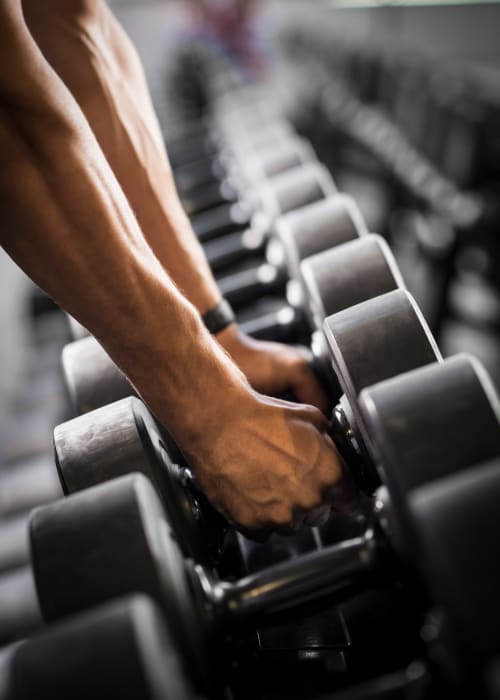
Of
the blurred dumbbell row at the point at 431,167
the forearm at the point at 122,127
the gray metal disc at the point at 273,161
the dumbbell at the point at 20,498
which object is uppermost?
the forearm at the point at 122,127

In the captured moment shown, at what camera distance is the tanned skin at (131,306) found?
1.44ft

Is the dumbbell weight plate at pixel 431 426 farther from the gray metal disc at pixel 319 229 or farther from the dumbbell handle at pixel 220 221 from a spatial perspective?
the dumbbell handle at pixel 220 221

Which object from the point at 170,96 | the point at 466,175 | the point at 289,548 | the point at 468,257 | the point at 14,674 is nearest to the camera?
the point at 14,674

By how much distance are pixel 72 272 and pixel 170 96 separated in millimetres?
2832

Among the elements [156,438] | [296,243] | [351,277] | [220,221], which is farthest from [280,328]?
[220,221]

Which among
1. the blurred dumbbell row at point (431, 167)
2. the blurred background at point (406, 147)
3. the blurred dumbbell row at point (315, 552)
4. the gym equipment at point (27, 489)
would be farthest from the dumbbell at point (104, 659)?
the blurred dumbbell row at point (431, 167)

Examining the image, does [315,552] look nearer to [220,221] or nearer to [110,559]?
[110,559]

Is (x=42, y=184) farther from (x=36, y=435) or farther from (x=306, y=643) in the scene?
(x=36, y=435)

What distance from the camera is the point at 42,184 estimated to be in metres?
0.44

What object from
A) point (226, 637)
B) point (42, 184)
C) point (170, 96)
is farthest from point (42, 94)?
point (170, 96)

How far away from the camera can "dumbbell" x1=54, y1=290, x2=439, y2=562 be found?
513 millimetres

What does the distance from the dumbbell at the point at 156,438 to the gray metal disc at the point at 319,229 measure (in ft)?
0.80

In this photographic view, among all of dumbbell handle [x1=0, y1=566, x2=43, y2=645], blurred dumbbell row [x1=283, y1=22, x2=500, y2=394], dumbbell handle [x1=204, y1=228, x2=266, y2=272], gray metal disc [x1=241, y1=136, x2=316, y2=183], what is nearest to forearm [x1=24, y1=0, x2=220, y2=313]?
dumbbell handle [x1=204, y1=228, x2=266, y2=272]

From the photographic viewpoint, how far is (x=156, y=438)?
1.85ft
